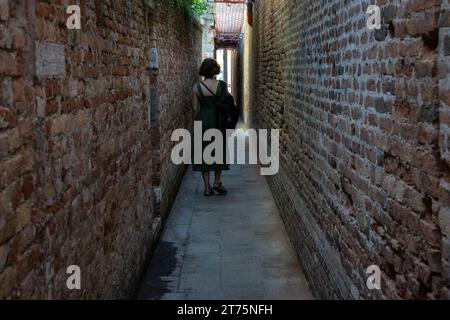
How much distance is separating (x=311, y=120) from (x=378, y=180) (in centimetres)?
Result: 197

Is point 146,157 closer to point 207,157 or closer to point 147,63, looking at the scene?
point 147,63

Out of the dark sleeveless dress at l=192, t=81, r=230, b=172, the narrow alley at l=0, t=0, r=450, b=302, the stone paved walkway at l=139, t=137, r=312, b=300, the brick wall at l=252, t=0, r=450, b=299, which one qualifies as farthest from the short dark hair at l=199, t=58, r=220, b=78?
the brick wall at l=252, t=0, r=450, b=299

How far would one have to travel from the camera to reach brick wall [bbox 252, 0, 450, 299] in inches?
80.7

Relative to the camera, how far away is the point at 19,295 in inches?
79.7

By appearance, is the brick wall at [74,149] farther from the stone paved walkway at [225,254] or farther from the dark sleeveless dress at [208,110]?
the dark sleeveless dress at [208,110]

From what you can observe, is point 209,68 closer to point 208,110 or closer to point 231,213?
point 208,110

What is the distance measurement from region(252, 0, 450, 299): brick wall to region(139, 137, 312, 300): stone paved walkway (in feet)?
0.94

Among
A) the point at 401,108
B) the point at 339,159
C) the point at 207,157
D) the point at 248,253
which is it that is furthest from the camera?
the point at 207,157

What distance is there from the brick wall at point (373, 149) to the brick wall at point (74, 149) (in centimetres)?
151

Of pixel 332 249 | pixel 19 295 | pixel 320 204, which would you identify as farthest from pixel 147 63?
pixel 19 295

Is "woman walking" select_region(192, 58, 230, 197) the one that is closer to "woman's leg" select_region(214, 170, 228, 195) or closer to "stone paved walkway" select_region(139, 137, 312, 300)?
"woman's leg" select_region(214, 170, 228, 195)

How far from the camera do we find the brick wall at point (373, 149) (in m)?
2.05

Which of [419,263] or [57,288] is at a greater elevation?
[419,263]

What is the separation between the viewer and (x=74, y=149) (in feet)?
9.33
